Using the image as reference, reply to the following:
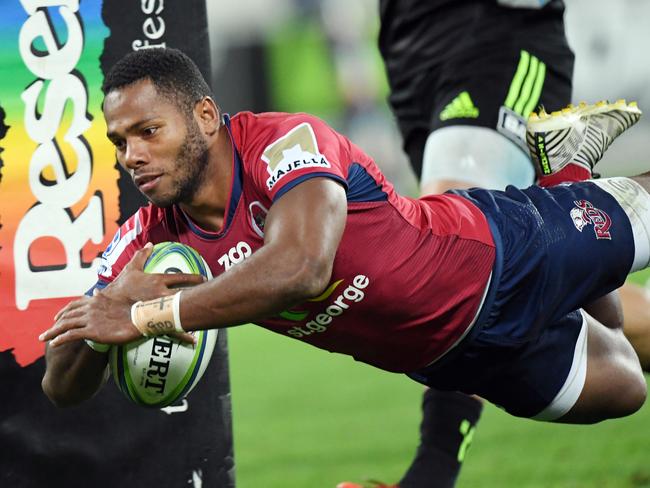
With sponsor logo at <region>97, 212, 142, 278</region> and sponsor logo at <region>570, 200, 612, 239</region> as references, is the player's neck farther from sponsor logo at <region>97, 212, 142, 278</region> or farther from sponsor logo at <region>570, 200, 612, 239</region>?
sponsor logo at <region>570, 200, 612, 239</region>

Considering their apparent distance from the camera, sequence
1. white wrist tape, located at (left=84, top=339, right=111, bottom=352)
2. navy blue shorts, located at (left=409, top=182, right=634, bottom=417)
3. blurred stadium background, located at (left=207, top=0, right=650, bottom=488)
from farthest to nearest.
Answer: blurred stadium background, located at (left=207, top=0, right=650, bottom=488)
navy blue shorts, located at (left=409, top=182, right=634, bottom=417)
white wrist tape, located at (left=84, top=339, right=111, bottom=352)

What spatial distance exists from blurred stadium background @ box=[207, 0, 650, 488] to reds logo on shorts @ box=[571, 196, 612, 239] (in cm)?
139

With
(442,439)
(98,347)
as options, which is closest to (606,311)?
(442,439)

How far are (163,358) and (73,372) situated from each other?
0.41m

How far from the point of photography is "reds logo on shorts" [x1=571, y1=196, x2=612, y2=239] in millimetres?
3504

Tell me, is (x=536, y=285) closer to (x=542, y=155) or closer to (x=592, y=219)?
(x=592, y=219)

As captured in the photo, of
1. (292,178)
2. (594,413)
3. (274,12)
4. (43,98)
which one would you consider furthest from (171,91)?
(274,12)

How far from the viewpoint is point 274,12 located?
45.6ft

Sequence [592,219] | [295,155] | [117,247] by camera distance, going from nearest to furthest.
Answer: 1. [295,155]
2. [117,247]
3. [592,219]

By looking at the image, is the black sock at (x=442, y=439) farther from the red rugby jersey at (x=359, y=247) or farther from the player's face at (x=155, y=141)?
the player's face at (x=155, y=141)

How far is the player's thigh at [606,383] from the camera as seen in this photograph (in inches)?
146

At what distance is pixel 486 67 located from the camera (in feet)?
15.0

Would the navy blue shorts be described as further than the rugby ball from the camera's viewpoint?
Yes

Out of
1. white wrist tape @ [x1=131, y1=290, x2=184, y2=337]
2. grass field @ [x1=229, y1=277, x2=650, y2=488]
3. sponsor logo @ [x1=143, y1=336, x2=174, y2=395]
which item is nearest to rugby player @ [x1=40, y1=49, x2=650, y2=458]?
white wrist tape @ [x1=131, y1=290, x2=184, y2=337]
